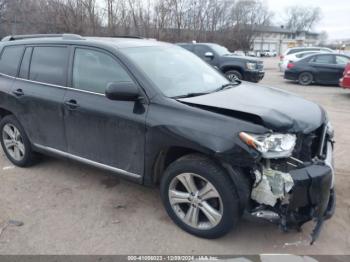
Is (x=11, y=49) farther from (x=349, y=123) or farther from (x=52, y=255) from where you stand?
(x=349, y=123)

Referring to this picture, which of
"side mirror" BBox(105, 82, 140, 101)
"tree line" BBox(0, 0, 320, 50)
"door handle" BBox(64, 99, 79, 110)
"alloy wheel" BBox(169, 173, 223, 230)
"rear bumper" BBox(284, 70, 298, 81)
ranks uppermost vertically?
"tree line" BBox(0, 0, 320, 50)

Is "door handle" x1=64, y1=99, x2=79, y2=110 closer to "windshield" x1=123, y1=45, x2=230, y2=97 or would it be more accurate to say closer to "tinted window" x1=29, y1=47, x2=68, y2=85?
"tinted window" x1=29, y1=47, x2=68, y2=85

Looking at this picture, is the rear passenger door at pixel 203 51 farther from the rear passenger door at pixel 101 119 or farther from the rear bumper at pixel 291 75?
the rear passenger door at pixel 101 119

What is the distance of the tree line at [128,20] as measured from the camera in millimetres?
24078

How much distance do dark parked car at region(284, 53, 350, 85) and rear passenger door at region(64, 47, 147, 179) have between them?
→ 1265 cm

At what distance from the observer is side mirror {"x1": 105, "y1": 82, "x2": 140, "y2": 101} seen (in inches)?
125

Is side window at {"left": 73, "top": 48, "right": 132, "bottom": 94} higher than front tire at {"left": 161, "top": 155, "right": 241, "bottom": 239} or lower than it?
higher

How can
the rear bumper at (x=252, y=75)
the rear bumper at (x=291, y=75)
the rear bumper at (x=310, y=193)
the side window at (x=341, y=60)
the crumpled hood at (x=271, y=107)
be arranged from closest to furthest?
the rear bumper at (x=310, y=193) < the crumpled hood at (x=271, y=107) < the rear bumper at (x=252, y=75) < the side window at (x=341, y=60) < the rear bumper at (x=291, y=75)

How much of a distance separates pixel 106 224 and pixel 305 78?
43.5 feet

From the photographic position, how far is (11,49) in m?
4.64

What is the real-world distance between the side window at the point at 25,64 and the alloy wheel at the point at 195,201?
2.53 meters

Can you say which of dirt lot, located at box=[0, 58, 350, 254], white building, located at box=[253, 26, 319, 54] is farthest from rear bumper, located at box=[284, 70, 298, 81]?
white building, located at box=[253, 26, 319, 54]

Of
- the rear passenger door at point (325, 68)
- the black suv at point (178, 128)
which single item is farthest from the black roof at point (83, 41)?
the rear passenger door at point (325, 68)

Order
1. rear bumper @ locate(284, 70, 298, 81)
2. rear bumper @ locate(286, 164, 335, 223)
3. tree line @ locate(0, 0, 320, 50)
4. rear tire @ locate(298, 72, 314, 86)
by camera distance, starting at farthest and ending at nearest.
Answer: tree line @ locate(0, 0, 320, 50), rear bumper @ locate(284, 70, 298, 81), rear tire @ locate(298, 72, 314, 86), rear bumper @ locate(286, 164, 335, 223)
